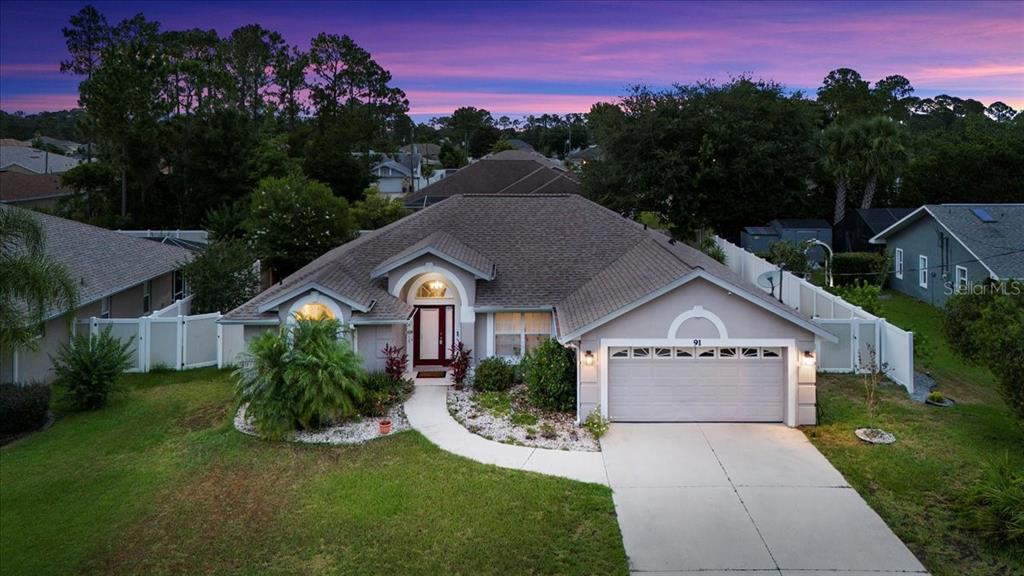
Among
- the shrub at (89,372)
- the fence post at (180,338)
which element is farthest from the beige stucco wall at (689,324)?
the fence post at (180,338)

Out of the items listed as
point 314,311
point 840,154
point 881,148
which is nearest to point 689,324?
point 314,311

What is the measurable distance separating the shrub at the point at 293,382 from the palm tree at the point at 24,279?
3828 millimetres

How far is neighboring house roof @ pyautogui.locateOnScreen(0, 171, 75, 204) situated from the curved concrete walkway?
49.0 m

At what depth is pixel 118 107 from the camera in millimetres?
44969

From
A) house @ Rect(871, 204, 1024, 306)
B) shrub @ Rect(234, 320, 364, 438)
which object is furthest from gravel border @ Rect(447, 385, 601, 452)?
house @ Rect(871, 204, 1024, 306)

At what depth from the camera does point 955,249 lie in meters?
28.2

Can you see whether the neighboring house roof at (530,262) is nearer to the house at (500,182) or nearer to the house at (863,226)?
the house at (863,226)

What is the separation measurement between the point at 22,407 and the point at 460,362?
33.0ft

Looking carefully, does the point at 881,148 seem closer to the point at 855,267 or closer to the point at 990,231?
the point at 855,267

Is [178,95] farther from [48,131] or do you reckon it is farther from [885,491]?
[48,131]

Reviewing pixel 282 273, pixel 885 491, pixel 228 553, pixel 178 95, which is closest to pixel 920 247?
pixel 885 491

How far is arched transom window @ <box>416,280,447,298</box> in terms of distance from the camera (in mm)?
20375

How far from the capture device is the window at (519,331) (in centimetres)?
2003

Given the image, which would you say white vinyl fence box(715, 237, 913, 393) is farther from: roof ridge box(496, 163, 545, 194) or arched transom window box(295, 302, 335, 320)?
roof ridge box(496, 163, 545, 194)
